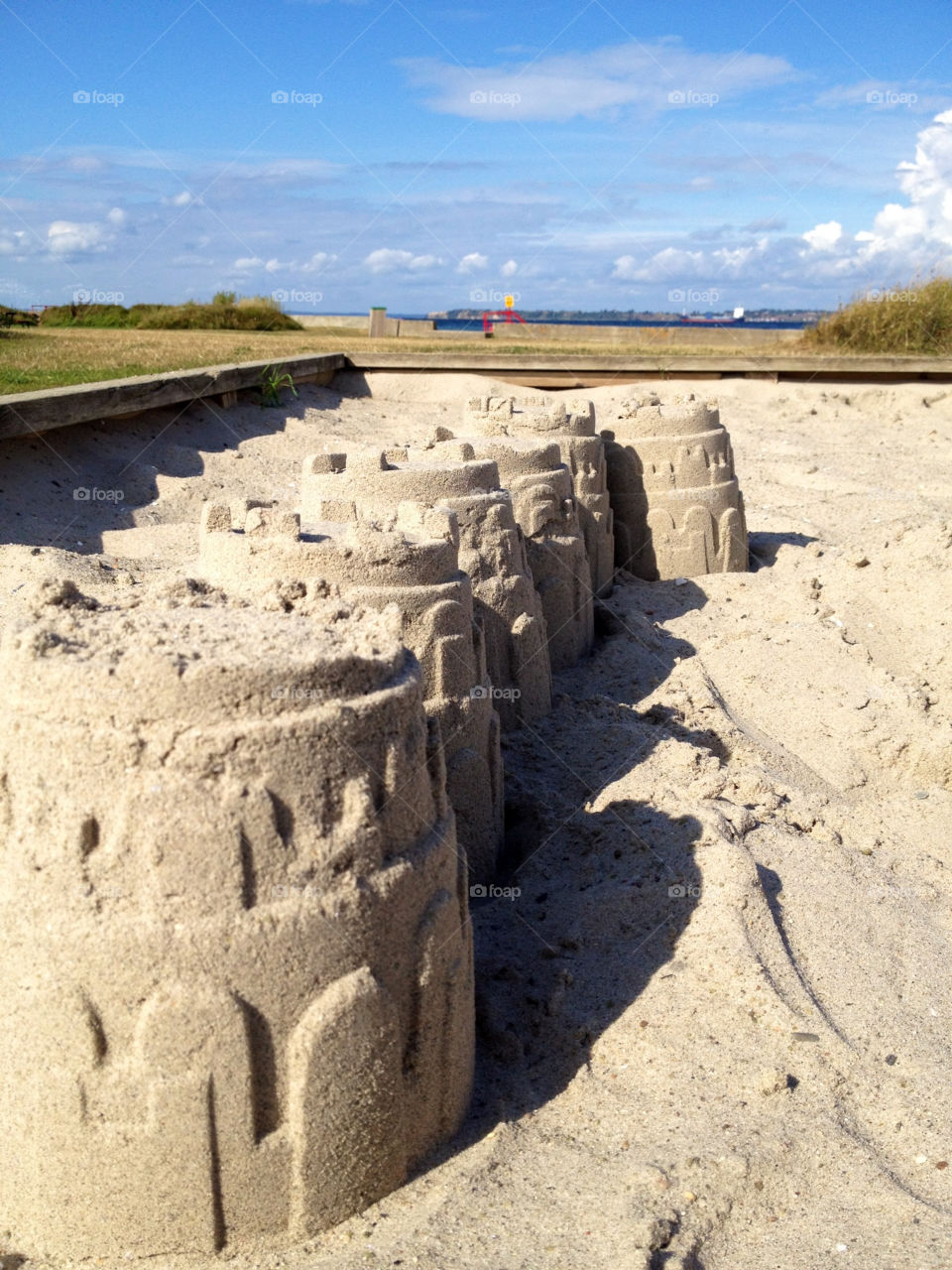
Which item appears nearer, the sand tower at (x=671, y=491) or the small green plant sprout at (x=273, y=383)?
the sand tower at (x=671, y=491)

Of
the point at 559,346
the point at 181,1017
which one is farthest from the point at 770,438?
the point at 181,1017

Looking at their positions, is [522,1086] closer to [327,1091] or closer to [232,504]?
[327,1091]

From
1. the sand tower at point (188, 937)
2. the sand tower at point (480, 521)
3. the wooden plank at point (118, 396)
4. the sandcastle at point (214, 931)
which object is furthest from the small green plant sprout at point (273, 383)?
the sand tower at point (188, 937)

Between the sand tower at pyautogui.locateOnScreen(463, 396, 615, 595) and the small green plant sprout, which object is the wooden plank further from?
the sand tower at pyautogui.locateOnScreen(463, 396, 615, 595)

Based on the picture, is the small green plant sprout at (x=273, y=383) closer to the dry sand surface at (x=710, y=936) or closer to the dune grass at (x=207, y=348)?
the dune grass at (x=207, y=348)

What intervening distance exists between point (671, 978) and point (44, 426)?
516cm

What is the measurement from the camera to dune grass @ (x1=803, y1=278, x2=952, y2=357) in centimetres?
1451

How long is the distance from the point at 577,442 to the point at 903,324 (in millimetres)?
10049

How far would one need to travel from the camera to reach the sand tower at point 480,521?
3922mm

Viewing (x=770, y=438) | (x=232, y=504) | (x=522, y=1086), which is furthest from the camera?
(x=770, y=438)

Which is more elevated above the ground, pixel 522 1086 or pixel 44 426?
pixel 44 426

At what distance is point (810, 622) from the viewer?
5.82 metres

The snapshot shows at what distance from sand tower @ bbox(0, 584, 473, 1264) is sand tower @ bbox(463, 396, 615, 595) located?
157 inches

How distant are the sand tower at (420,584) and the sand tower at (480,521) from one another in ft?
0.98
